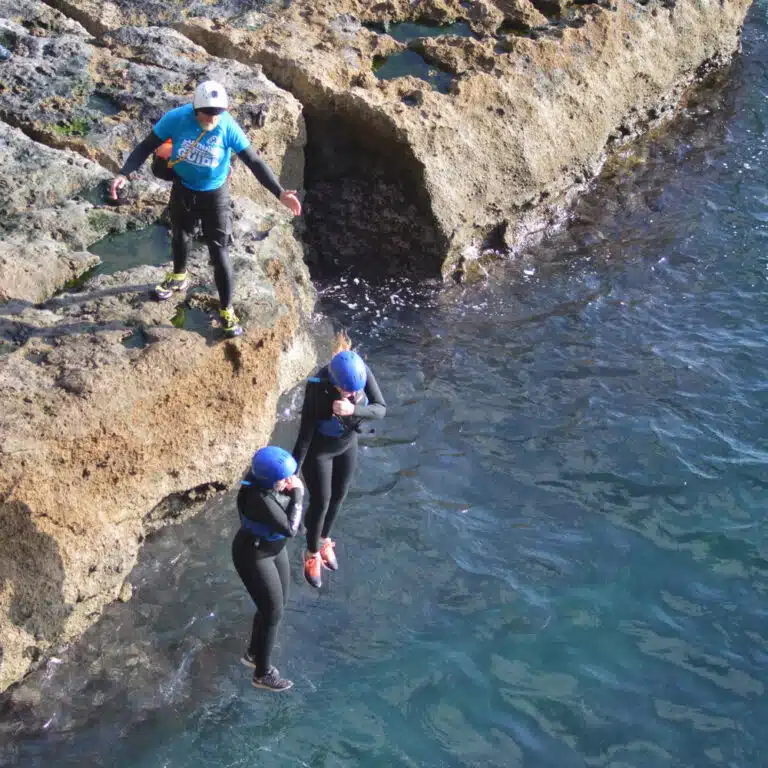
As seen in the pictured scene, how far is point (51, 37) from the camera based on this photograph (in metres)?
10.1

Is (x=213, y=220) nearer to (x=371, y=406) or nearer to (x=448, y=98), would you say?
(x=371, y=406)

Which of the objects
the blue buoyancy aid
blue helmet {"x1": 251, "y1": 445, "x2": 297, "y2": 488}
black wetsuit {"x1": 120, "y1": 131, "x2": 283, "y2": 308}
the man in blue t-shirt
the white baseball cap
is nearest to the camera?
blue helmet {"x1": 251, "y1": 445, "x2": 297, "y2": 488}

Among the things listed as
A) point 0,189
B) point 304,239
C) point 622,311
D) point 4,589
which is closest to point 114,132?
point 0,189

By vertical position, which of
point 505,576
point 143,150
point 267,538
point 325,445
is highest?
point 143,150

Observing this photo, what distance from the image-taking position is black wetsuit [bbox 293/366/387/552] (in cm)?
714

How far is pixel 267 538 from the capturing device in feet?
21.3

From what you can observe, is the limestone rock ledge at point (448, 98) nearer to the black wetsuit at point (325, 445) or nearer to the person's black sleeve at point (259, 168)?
the person's black sleeve at point (259, 168)

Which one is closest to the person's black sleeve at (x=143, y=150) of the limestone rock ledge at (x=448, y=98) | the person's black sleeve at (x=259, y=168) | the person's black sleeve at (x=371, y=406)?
the person's black sleeve at (x=259, y=168)

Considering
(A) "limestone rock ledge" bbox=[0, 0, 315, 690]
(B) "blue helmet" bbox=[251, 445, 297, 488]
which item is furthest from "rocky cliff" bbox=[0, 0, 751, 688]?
(B) "blue helmet" bbox=[251, 445, 297, 488]

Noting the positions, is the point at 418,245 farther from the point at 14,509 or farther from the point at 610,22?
the point at 14,509

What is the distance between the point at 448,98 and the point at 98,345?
5793mm

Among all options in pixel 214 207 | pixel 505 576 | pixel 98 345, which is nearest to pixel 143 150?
pixel 214 207

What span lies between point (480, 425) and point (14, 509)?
448cm

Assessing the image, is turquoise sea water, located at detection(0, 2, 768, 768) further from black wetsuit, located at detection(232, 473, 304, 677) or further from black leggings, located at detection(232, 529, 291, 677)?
black wetsuit, located at detection(232, 473, 304, 677)
